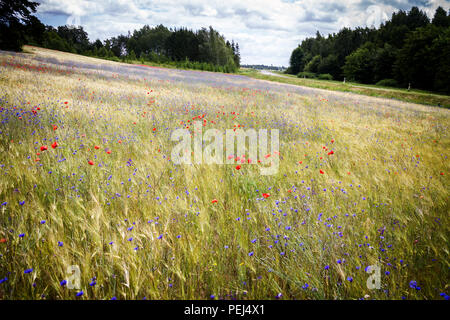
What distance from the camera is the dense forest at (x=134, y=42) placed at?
21.6 meters

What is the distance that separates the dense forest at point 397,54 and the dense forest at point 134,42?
35.6 metres

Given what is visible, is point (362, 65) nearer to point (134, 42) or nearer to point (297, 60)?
point (297, 60)

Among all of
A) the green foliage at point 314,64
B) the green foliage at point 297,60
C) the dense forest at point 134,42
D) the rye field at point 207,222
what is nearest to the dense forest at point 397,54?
the green foliage at point 314,64

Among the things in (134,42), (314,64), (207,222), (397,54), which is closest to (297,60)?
(314,64)

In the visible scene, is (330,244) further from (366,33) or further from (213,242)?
(366,33)

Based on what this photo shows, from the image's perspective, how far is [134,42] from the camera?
348 feet

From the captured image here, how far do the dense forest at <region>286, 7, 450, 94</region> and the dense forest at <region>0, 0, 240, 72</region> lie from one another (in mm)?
35579

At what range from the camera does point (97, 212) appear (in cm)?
180

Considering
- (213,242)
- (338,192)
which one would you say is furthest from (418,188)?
(213,242)

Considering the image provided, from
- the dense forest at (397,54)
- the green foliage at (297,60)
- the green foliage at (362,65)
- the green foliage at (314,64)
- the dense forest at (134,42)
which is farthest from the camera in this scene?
the green foliage at (297,60)

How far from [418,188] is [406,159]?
1.64 metres

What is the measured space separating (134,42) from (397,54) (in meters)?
111

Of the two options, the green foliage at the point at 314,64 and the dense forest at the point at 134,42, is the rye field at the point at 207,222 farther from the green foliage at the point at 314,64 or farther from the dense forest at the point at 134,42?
the green foliage at the point at 314,64
